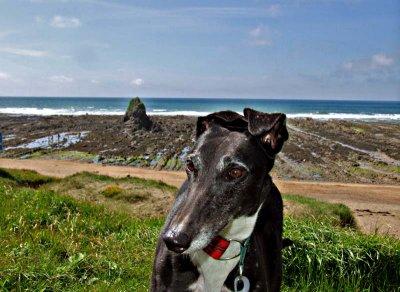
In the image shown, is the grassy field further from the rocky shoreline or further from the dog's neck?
the rocky shoreline

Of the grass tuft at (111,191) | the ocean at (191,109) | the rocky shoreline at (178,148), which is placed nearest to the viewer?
the grass tuft at (111,191)

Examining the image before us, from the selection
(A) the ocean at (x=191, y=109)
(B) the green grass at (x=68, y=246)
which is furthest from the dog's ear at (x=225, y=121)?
(A) the ocean at (x=191, y=109)

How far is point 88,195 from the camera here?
55.6 feet

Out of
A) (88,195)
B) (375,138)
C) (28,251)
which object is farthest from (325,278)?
(375,138)

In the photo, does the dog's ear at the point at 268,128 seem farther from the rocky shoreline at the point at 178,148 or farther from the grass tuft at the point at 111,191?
the rocky shoreline at the point at 178,148

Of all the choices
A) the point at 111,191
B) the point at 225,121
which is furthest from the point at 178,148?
the point at 225,121

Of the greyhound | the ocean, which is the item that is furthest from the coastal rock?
the greyhound

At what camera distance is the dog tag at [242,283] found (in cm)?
361

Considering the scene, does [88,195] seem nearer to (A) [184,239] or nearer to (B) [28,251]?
(B) [28,251]

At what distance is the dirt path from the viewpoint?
20398 millimetres

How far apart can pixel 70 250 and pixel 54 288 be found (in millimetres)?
1436

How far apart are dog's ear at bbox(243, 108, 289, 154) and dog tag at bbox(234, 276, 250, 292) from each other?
911 mm

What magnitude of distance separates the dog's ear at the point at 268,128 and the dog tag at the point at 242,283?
91 cm

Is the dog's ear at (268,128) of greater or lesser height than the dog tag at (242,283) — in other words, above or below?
above
